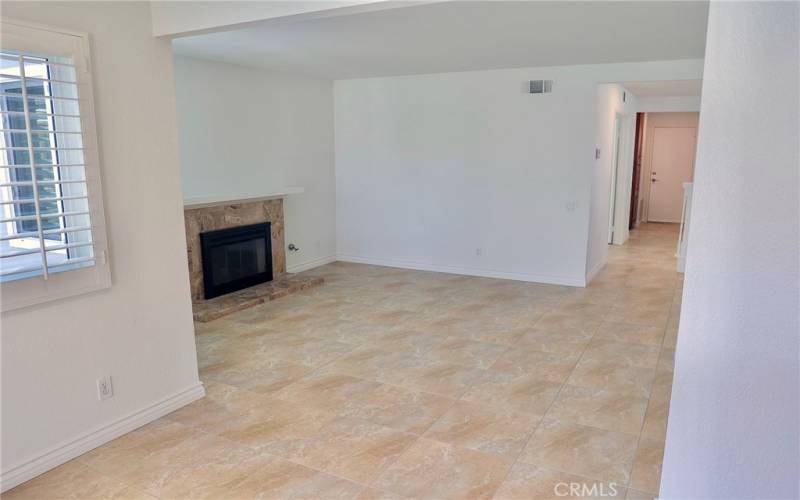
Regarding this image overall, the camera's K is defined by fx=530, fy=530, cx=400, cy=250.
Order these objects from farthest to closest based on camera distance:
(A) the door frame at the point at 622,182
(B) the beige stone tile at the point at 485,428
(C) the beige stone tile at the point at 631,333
Answer: (A) the door frame at the point at 622,182
(C) the beige stone tile at the point at 631,333
(B) the beige stone tile at the point at 485,428

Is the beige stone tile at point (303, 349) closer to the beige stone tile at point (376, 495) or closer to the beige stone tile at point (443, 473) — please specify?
the beige stone tile at point (443, 473)

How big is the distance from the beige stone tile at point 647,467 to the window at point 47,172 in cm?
283

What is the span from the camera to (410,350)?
418 centimetres

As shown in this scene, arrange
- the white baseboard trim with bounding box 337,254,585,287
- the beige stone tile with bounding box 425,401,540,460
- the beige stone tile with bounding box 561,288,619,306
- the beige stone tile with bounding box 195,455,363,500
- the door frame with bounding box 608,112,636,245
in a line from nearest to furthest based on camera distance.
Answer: the beige stone tile with bounding box 195,455,363,500 → the beige stone tile with bounding box 425,401,540,460 → the beige stone tile with bounding box 561,288,619,306 → the white baseboard trim with bounding box 337,254,585,287 → the door frame with bounding box 608,112,636,245

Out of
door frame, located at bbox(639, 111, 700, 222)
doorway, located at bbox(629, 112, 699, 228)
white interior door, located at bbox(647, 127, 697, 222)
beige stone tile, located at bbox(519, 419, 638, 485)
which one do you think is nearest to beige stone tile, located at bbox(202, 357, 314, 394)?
beige stone tile, located at bbox(519, 419, 638, 485)

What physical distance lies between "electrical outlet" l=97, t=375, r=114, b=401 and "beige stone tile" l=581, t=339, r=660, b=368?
10.3ft

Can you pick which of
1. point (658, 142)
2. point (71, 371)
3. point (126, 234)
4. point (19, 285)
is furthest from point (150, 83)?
point (658, 142)

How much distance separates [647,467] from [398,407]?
4.54 feet

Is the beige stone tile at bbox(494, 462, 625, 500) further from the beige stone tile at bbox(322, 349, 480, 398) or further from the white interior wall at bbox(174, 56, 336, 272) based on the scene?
the white interior wall at bbox(174, 56, 336, 272)

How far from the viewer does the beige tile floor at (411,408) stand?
2.50m

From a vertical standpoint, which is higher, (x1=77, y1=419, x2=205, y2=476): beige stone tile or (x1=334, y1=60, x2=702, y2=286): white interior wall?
(x1=334, y1=60, x2=702, y2=286): white interior wall

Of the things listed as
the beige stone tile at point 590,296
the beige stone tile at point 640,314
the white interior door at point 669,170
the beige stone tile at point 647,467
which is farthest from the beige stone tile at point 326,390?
the white interior door at point 669,170

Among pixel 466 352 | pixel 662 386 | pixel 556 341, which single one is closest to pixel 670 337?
pixel 556 341

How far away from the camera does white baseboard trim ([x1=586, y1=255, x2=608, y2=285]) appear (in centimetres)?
631
